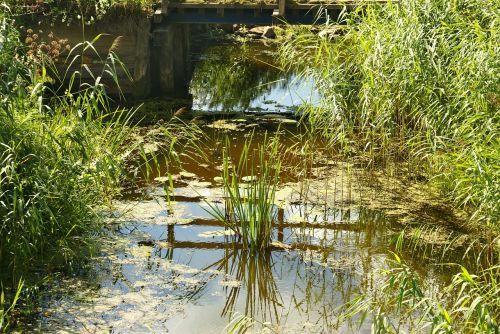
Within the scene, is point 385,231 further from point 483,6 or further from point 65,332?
point 65,332

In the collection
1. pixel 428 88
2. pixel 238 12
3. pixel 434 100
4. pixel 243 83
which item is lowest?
pixel 243 83

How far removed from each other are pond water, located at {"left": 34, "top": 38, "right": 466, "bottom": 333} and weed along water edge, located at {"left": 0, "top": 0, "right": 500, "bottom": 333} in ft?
0.05

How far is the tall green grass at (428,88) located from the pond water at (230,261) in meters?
0.47

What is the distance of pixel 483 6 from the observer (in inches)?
271

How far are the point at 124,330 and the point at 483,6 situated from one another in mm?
4021

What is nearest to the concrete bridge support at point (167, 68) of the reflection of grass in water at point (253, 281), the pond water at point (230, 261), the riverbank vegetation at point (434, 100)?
the pond water at point (230, 261)

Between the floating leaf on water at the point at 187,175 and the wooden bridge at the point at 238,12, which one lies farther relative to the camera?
the wooden bridge at the point at 238,12

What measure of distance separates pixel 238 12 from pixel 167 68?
134 centimetres

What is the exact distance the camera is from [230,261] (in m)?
5.83

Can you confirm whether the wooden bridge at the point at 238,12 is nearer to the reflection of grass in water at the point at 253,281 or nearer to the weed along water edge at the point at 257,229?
the weed along water edge at the point at 257,229

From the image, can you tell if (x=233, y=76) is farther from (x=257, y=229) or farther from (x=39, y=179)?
(x=39, y=179)

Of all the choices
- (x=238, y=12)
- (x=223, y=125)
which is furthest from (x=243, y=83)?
(x=223, y=125)

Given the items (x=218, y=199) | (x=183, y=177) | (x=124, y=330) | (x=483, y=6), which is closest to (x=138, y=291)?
(x=124, y=330)

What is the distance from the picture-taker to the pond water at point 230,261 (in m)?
5.03
